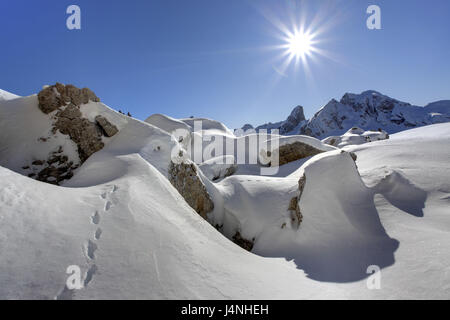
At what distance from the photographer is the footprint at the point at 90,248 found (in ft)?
8.97

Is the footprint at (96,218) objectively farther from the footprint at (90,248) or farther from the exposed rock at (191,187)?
the exposed rock at (191,187)

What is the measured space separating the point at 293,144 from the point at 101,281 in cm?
1763

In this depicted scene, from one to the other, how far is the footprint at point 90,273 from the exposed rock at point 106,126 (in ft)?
24.3

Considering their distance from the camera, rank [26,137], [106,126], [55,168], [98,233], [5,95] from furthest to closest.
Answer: [5,95] → [106,126] → [26,137] → [55,168] → [98,233]

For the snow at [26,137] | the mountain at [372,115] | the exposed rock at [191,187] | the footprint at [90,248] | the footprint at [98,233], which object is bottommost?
→ the footprint at [90,248]

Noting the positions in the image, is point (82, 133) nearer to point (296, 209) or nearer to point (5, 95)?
point (5, 95)

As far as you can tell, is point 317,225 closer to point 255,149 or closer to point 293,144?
point 293,144

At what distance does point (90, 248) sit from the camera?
2852mm

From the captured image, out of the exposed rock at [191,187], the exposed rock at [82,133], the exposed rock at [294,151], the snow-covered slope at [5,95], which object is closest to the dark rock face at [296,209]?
the exposed rock at [191,187]

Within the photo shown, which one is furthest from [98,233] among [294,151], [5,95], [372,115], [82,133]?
[372,115]

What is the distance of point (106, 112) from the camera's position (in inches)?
352

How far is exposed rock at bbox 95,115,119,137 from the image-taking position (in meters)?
8.50

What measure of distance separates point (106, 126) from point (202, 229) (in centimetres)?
696

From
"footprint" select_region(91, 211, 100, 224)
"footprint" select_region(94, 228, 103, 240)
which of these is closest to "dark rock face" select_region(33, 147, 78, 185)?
"footprint" select_region(91, 211, 100, 224)
